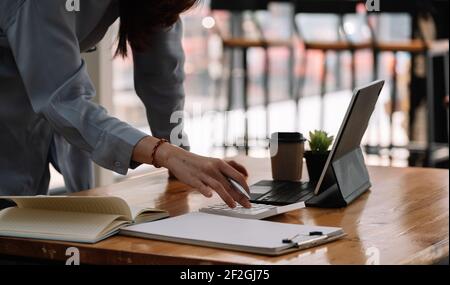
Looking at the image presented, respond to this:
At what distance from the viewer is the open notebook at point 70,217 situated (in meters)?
1.44

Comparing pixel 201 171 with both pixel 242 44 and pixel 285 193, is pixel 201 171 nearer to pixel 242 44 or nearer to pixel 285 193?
pixel 285 193

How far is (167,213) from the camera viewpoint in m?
1.62

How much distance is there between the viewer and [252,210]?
1.60 m

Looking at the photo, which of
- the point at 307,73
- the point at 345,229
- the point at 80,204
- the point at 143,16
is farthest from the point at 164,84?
the point at 307,73

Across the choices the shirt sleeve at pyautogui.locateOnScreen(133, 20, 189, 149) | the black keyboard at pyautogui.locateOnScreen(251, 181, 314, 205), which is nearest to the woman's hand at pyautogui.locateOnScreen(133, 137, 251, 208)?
the black keyboard at pyautogui.locateOnScreen(251, 181, 314, 205)

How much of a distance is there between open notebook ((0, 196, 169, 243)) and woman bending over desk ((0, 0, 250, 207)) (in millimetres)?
84

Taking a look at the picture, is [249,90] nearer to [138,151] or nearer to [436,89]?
[436,89]

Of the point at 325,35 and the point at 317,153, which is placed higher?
the point at 325,35

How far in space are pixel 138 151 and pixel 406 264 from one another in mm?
507

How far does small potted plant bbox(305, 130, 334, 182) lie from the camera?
1.94 m

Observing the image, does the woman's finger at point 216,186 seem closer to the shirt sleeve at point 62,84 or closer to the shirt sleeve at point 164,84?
the shirt sleeve at point 62,84

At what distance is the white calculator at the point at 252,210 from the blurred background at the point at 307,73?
126 inches

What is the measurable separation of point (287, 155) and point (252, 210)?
1.31ft
